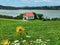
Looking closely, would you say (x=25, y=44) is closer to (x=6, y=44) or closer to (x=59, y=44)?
(x=59, y=44)

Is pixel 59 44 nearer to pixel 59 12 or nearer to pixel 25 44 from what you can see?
pixel 25 44

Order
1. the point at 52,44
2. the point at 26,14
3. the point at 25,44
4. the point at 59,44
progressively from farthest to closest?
the point at 26,14 < the point at 52,44 < the point at 25,44 < the point at 59,44

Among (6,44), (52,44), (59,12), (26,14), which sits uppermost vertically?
(6,44)

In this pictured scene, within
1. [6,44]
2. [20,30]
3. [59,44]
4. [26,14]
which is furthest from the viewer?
[26,14]

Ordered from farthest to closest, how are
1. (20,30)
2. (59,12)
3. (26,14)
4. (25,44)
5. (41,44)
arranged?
(26,14)
(59,12)
(25,44)
(41,44)
(20,30)

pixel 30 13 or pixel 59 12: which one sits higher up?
pixel 59 12

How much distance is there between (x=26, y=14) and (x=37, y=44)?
4263cm

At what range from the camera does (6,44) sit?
11.4ft

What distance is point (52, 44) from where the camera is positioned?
6.01 meters

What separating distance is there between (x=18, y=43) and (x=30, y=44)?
2.86ft

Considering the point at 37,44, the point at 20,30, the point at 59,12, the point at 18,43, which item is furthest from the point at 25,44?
the point at 59,12

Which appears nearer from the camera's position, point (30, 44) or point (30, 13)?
point (30, 44)

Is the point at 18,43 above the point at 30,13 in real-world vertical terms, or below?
above

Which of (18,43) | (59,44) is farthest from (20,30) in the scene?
(59,44)
